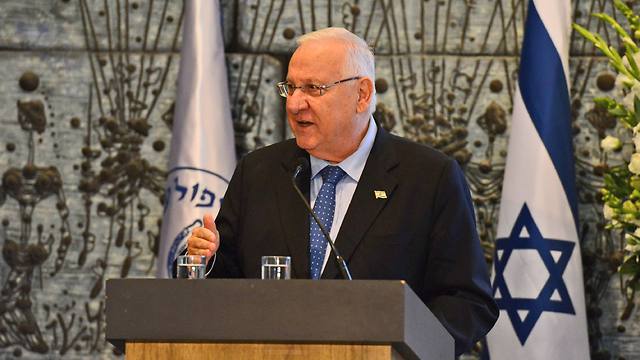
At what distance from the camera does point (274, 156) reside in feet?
11.9

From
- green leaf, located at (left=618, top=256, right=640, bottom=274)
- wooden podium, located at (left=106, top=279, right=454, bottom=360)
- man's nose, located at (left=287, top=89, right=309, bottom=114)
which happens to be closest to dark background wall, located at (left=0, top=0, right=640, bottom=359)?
green leaf, located at (left=618, top=256, right=640, bottom=274)

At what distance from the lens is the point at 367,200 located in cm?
338

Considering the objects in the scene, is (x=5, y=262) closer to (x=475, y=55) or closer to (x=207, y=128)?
(x=207, y=128)

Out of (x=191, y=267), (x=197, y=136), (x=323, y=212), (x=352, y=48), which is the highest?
(x=352, y=48)

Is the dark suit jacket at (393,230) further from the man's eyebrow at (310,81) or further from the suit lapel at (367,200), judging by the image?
the man's eyebrow at (310,81)

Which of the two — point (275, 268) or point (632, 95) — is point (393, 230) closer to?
point (275, 268)

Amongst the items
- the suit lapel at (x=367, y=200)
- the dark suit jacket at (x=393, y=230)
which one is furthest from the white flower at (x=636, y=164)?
the suit lapel at (x=367, y=200)

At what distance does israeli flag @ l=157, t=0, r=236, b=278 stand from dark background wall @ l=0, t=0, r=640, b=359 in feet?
0.93

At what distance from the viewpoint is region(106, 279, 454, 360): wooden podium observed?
2.38 metres

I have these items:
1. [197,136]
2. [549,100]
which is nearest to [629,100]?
[549,100]

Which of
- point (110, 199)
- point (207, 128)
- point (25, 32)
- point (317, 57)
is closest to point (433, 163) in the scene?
point (317, 57)

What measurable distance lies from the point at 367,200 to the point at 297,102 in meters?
0.35

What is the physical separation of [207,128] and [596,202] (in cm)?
171

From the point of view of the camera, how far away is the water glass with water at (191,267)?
2.70 meters
